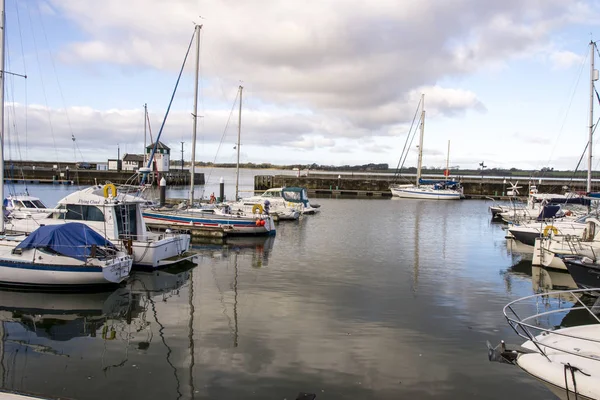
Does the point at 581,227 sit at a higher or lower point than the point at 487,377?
higher

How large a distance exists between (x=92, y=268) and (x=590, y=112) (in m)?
33.0

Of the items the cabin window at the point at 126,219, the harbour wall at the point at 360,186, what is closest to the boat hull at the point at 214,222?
the cabin window at the point at 126,219

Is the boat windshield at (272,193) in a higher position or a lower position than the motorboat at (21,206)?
higher

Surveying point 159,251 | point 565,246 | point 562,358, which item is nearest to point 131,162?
point 159,251

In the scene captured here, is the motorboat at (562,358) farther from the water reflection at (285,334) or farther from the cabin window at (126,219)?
the cabin window at (126,219)

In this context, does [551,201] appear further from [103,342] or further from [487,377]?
[103,342]

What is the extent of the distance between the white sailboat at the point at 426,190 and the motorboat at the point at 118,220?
55955 mm

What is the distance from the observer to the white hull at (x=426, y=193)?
70.4 meters

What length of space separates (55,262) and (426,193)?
62.2 metres

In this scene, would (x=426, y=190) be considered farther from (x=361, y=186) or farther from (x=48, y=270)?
(x=48, y=270)

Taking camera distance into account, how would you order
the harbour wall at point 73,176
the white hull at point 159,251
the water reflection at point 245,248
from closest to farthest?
the white hull at point 159,251 → the water reflection at point 245,248 → the harbour wall at point 73,176

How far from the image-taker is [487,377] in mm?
10047

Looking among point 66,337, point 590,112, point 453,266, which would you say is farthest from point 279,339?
point 590,112

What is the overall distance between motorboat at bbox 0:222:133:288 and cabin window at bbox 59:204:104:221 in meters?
3.55
